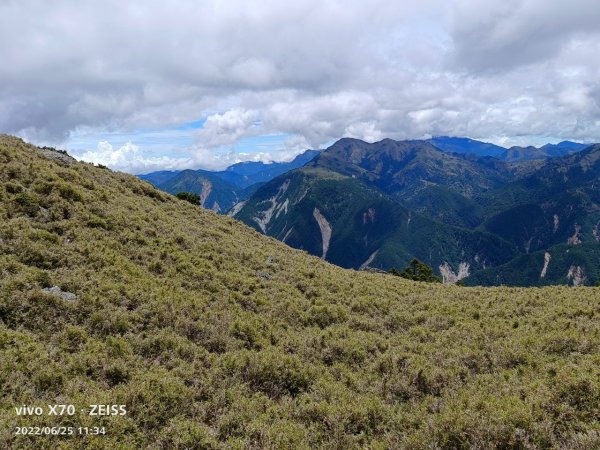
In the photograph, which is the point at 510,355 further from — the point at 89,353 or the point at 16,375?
the point at 16,375

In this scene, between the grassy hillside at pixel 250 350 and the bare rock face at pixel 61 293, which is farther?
the bare rock face at pixel 61 293

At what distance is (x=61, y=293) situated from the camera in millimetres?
13461

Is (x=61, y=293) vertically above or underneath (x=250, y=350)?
above

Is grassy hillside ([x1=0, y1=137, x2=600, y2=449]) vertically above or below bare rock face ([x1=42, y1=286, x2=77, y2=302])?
below

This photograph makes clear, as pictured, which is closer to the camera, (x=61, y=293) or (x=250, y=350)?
(x=61, y=293)

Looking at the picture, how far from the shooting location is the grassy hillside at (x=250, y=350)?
862cm

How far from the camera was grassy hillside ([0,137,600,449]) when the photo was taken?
339 inches

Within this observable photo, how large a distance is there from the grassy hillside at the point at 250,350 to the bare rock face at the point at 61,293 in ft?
0.34

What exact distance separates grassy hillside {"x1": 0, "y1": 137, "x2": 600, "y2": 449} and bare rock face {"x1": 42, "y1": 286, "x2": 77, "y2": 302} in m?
0.10

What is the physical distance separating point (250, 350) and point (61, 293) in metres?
7.16

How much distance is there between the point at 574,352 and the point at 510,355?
1.90 meters

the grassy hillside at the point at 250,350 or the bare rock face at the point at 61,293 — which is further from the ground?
the bare rock face at the point at 61,293

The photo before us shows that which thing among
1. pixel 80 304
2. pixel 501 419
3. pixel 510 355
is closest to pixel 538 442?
pixel 501 419

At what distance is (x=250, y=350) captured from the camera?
1388 centimetres
